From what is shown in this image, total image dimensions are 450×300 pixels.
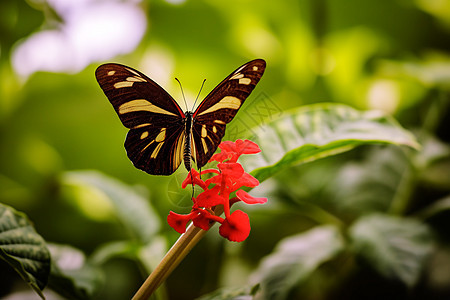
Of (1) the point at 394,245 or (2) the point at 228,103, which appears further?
(1) the point at 394,245

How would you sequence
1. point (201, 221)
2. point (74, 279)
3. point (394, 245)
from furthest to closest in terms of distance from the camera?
point (394, 245)
point (74, 279)
point (201, 221)

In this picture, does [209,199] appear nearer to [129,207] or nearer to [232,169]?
[232,169]

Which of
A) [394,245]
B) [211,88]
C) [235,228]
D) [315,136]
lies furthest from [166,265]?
[211,88]

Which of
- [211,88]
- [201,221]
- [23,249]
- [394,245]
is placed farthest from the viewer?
[211,88]

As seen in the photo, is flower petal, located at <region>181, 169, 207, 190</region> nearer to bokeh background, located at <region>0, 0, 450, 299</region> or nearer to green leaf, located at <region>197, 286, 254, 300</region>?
green leaf, located at <region>197, 286, 254, 300</region>

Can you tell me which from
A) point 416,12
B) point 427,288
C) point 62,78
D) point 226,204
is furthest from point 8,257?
point 416,12

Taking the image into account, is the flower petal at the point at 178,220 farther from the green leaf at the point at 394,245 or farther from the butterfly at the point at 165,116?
the green leaf at the point at 394,245

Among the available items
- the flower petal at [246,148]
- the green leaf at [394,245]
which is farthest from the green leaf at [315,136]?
the green leaf at [394,245]
